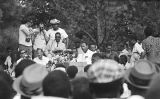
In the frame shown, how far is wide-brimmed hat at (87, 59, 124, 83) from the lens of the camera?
4338 mm

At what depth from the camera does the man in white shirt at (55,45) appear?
14375mm

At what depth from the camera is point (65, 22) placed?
19719 millimetres

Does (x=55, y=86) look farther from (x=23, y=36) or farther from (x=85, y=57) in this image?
(x=23, y=36)

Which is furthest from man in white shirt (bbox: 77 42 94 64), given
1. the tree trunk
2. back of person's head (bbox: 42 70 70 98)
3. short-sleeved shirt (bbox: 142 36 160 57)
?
back of person's head (bbox: 42 70 70 98)

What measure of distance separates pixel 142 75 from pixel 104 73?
47 cm

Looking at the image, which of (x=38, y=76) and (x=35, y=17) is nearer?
(x=38, y=76)

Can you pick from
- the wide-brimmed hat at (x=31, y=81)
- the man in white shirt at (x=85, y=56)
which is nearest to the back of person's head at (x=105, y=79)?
the wide-brimmed hat at (x=31, y=81)

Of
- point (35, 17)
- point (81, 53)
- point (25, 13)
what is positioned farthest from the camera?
point (25, 13)

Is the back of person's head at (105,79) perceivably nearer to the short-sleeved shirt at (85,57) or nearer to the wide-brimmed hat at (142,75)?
the wide-brimmed hat at (142,75)

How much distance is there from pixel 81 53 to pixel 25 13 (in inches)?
199

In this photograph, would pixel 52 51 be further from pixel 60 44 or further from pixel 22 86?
pixel 22 86

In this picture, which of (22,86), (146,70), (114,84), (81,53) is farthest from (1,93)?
(81,53)

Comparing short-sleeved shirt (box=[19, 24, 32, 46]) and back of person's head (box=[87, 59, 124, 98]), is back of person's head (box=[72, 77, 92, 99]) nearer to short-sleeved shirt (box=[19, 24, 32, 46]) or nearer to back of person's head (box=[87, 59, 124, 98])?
back of person's head (box=[87, 59, 124, 98])

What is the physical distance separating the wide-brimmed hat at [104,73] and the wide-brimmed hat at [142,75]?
0.29 meters
